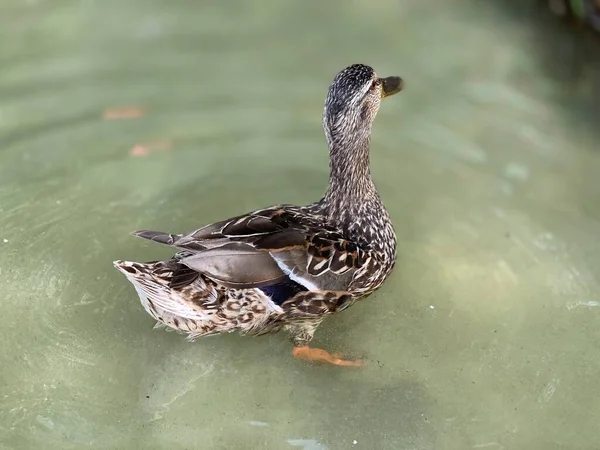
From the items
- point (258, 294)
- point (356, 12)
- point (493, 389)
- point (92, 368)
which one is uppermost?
point (356, 12)

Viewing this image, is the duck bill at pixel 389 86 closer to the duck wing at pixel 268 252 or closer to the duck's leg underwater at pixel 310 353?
the duck wing at pixel 268 252

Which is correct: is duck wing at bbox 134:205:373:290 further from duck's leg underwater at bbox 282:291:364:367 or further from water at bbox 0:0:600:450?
water at bbox 0:0:600:450

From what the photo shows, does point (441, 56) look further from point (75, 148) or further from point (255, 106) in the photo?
point (75, 148)

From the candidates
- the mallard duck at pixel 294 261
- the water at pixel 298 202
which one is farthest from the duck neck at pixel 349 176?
the water at pixel 298 202

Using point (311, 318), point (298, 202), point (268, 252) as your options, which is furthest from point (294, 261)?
point (298, 202)

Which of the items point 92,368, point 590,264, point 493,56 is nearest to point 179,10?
point 493,56

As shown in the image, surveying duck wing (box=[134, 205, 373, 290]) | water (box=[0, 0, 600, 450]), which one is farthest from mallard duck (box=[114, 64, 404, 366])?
water (box=[0, 0, 600, 450])
